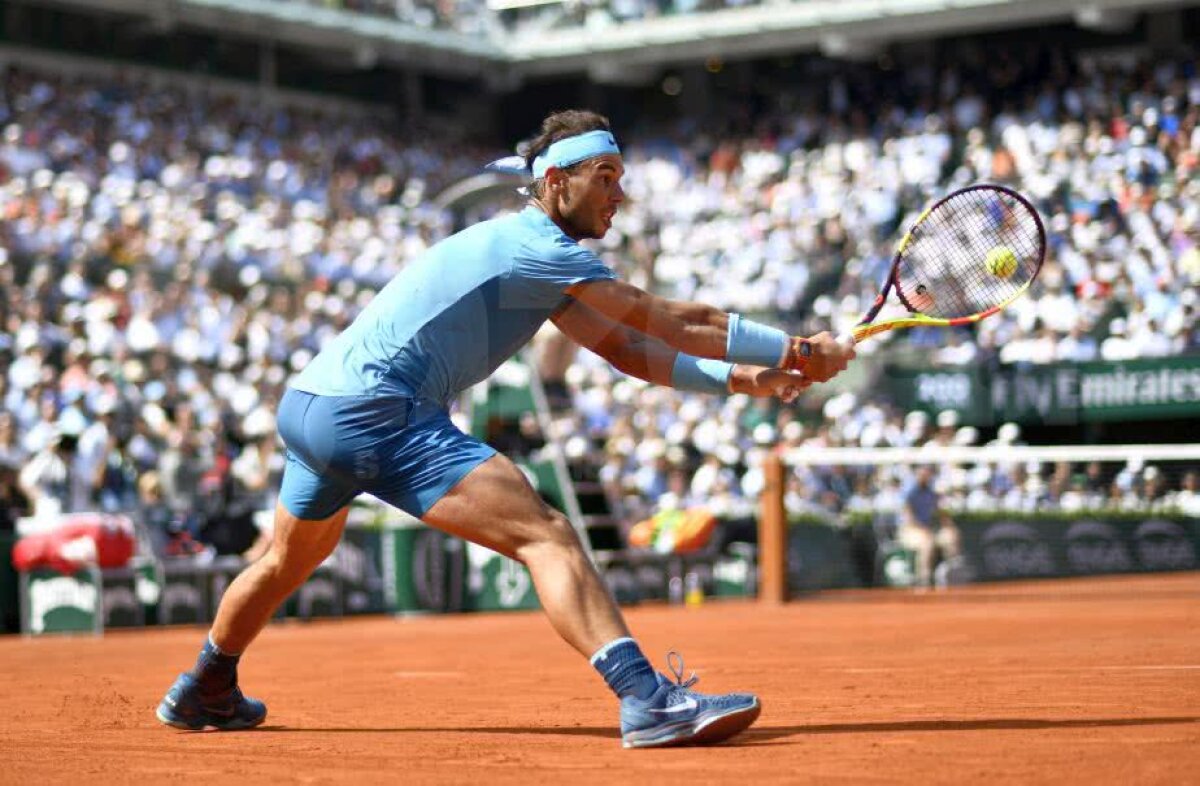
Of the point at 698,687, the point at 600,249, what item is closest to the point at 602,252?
the point at 600,249

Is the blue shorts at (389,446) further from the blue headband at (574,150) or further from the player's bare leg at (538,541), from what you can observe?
the blue headband at (574,150)

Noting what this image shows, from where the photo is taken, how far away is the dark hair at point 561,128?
6.27 meters

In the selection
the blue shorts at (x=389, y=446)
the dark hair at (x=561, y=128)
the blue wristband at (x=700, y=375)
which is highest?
the dark hair at (x=561, y=128)

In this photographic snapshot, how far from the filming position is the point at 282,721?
7.30 metres

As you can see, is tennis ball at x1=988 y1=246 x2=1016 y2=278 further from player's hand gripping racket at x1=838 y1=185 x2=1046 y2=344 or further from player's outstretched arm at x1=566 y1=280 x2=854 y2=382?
player's outstretched arm at x1=566 y1=280 x2=854 y2=382

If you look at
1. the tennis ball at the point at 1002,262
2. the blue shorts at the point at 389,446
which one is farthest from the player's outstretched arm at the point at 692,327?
the tennis ball at the point at 1002,262

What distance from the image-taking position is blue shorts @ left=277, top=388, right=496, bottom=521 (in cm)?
Result: 608

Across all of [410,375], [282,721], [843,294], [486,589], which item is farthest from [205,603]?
[843,294]

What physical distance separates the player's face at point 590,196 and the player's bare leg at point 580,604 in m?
0.81

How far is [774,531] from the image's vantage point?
58.4ft

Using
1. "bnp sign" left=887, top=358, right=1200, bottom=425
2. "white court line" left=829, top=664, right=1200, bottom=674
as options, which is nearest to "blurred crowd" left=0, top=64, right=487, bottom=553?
"bnp sign" left=887, top=358, right=1200, bottom=425

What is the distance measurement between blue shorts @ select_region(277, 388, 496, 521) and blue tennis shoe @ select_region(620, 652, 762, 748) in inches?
36.4

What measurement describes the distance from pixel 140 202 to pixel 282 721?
57.9 ft

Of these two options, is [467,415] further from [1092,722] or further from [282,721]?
[1092,722]
